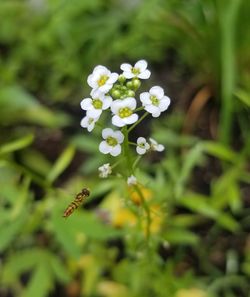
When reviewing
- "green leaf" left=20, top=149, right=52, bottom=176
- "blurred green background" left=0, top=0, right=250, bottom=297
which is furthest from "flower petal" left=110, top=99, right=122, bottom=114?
"green leaf" left=20, top=149, right=52, bottom=176

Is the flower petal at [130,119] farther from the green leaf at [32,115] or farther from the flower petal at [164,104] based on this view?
the green leaf at [32,115]

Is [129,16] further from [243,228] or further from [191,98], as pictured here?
[243,228]

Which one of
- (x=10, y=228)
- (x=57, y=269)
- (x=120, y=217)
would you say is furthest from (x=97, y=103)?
(x=120, y=217)

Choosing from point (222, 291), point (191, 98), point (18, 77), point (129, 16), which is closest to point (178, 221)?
point (222, 291)

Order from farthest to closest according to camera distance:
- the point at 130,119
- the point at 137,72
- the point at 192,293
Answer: the point at 192,293 → the point at 137,72 → the point at 130,119

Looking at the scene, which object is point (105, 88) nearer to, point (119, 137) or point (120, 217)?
point (119, 137)

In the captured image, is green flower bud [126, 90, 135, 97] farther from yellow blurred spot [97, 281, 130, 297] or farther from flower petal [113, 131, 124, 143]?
yellow blurred spot [97, 281, 130, 297]

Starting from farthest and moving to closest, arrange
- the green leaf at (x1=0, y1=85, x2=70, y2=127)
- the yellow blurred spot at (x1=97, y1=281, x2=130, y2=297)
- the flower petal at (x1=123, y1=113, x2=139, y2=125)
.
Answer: the green leaf at (x1=0, y1=85, x2=70, y2=127) < the yellow blurred spot at (x1=97, y1=281, x2=130, y2=297) < the flower petal at (x1=123, y1=113, x2=139, y2=125)
